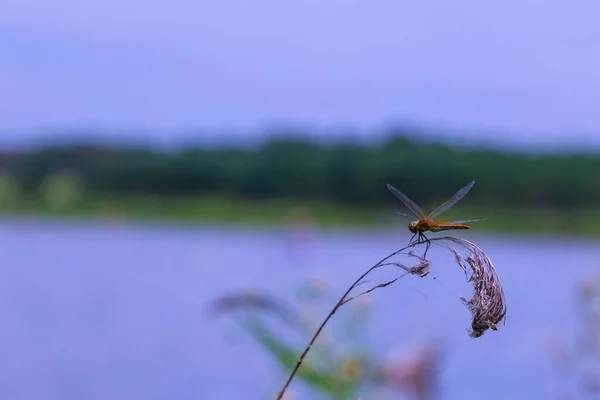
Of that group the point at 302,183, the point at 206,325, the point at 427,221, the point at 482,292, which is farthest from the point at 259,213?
the point at 482,292

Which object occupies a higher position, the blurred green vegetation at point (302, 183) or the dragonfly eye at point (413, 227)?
the blurred green vegetation at point (302, 183)

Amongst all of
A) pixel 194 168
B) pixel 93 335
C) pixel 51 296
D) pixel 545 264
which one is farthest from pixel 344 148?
pixel 93 335

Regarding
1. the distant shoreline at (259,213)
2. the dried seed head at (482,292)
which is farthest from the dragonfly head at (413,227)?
the distant shoreline at (259,213)

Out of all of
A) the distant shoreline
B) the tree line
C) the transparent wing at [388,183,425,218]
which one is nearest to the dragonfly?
the transparent wing at [388,183,425,218]

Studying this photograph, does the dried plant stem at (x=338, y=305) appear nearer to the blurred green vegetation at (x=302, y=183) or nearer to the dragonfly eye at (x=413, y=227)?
the dragonfly eye at (x=413, y=227)

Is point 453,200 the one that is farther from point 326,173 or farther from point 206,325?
point 326,173

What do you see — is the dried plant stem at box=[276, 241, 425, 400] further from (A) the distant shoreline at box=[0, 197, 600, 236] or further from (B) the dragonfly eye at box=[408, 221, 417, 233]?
(A) the distant shoreline at box=[0, 197, 600, 236]
